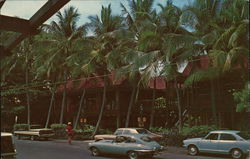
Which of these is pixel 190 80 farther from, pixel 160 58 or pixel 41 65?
pixel 41 65

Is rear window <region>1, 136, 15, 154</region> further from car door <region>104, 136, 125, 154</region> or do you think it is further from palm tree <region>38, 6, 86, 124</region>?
palm tree <region>38, 6, 86, 124</region>

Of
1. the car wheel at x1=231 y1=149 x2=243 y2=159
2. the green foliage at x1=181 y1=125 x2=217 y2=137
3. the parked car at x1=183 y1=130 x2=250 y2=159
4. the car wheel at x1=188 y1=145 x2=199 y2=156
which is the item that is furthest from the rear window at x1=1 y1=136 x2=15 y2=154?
the green foliage at x1=181 y1=125 x2=217 y2=137

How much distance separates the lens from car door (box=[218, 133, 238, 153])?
1617cm

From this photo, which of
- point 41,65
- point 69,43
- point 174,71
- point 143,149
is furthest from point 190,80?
point 41,65

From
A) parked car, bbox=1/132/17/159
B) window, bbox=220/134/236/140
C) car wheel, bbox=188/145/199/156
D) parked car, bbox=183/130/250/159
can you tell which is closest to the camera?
parked car, bbox=1/132/17/159

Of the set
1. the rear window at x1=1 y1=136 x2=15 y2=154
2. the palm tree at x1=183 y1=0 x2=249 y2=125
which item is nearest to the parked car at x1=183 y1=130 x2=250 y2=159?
the palm tree at x1=183 y1=0 x2=249 y2=125

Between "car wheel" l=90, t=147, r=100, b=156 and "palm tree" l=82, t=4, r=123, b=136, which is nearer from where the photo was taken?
"car wheel" l=90, t=147, r=100, b=156

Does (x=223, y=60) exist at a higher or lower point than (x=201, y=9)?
lower

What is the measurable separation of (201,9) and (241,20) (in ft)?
10.6

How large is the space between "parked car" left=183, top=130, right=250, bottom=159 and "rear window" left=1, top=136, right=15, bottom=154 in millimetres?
14153

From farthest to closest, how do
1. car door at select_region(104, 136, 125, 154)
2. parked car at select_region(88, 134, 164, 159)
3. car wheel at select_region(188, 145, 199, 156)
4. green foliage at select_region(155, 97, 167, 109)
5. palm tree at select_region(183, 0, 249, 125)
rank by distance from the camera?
green foliage at select_region(155, 97, 167, 109), palm tree at select_region(183, 0, 249, 125), car wheel at select_region(188, 145, 199, 156), car door at select_region(104, 136, 125, 154), parked car at select_region(88, 134, 164, 159)

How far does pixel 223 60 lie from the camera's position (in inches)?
775

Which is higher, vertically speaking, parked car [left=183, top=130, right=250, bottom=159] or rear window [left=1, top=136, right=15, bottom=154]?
rear window [left=1, top=136, right=15, bottom=154]

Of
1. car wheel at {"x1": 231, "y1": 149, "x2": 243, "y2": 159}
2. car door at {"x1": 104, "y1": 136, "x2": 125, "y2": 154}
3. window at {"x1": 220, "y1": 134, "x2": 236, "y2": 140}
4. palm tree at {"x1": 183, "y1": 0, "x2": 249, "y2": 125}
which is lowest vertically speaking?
car wheel at {"x1": 231, "y1": 149, "x2": 243, "y2": 159}
